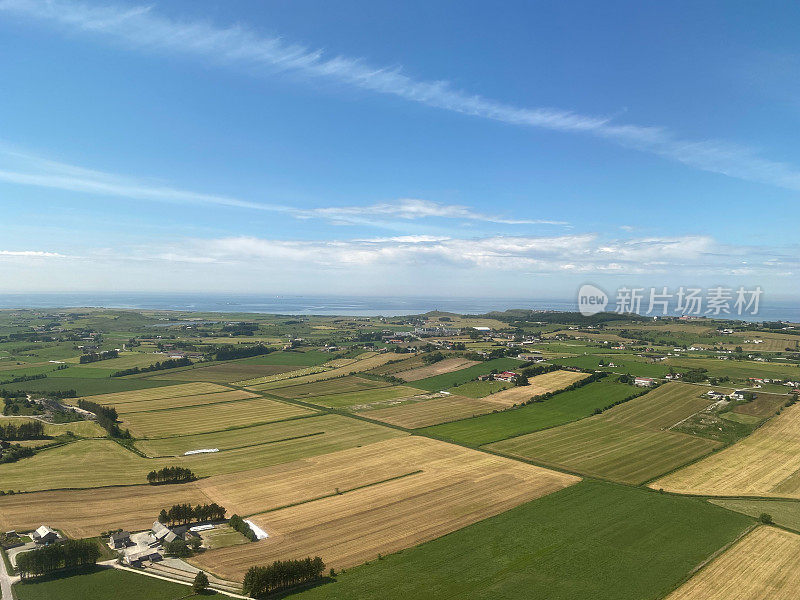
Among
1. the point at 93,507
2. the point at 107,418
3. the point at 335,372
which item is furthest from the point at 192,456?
the point at 335,372

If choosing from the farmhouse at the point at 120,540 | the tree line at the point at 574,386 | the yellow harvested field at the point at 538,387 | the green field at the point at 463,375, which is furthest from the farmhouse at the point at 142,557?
the green field at the point at 463,375

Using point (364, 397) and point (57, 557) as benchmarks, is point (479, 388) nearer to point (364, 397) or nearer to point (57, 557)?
point (364, 397)

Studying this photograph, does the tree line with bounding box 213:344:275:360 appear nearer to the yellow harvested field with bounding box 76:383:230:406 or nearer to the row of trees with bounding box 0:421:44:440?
the yellow harvested field with bounding box 76:383:230:406

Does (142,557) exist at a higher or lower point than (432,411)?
lower

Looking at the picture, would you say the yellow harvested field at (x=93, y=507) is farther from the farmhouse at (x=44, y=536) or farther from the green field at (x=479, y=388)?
the green field at (x=479, y=388)

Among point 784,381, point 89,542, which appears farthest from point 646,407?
point 89,542

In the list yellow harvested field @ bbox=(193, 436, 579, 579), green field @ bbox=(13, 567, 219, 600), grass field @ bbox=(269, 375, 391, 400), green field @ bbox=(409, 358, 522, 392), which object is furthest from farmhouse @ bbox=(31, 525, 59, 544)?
green field @ bbox=(409, 358, 522, 392)

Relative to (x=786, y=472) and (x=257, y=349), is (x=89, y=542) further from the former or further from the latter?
(x=257, y=349)
